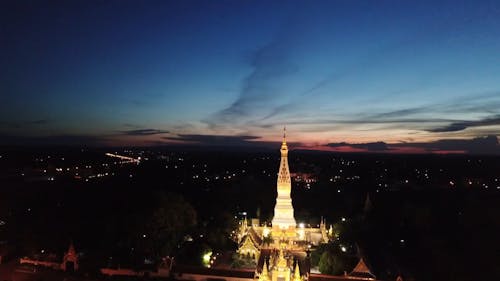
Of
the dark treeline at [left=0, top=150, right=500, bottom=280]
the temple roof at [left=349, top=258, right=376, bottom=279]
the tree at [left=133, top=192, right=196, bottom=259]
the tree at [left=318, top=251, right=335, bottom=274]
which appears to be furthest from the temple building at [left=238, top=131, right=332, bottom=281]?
the tree at [left=133, top=192, right=196, bottom=259]

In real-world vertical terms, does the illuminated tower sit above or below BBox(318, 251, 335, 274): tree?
above

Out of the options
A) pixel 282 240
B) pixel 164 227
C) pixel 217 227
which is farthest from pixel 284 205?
pixel 164 227

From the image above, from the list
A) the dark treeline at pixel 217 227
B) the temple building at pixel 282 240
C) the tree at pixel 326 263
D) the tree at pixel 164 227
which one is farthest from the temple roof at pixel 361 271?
the tree at pixel 164 227

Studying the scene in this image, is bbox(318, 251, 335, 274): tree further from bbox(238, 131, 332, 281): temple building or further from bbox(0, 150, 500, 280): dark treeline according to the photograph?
bbox(0, 150, 500, 280): dark treeline

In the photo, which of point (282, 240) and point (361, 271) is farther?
point (282, 240)

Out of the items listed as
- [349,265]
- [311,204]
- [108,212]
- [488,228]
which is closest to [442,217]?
[488,228]

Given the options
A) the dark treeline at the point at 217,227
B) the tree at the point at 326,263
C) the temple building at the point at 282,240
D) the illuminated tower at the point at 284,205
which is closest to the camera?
the temple building at the point at 282,240

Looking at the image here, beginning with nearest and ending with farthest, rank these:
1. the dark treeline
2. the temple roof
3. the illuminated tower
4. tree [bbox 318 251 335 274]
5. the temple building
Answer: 1. the temple building
2. the temple roof
3. tree [bbox 318 251 335 274]
4. the dark treeline
5. the illuminated tower

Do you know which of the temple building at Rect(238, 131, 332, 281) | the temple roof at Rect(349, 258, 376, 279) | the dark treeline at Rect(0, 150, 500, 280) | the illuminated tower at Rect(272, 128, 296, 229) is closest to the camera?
the temple building at Rect(238, 131, 332, 281)

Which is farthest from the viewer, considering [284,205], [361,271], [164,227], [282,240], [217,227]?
[284,205]

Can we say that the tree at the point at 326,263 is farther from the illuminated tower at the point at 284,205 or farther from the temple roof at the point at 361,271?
the illuminated tower at the point at 284,205

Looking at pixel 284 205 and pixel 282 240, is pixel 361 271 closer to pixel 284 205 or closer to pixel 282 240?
pixel 282 240

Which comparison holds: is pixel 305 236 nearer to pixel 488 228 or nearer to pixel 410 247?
pixel 410 247
